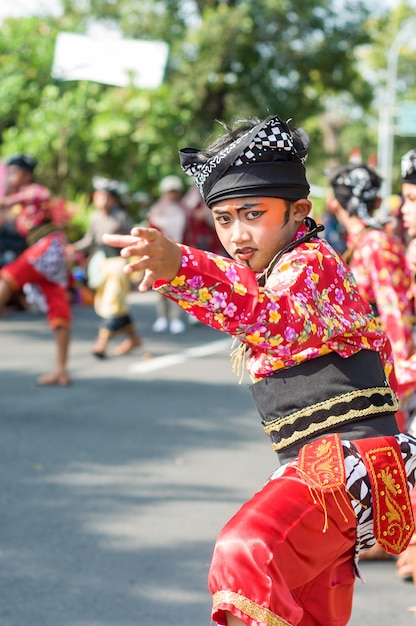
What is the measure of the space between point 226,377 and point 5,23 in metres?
14.5

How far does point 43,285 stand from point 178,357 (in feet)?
8.41

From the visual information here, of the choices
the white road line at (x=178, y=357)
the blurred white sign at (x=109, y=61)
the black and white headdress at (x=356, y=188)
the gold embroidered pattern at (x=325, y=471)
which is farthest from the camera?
the blurred white sign at (x=109, y=61)

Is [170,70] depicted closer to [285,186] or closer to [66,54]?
[66,54]

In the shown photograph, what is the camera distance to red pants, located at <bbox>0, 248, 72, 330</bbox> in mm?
8742

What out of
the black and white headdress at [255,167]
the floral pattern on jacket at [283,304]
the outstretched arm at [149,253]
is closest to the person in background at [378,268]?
the floral pattern on jacket at [283,304]

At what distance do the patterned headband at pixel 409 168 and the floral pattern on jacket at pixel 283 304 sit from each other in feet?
4.68

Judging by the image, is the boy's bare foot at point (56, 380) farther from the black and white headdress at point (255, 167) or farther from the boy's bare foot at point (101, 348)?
the black and white headdress at point (255, 167)

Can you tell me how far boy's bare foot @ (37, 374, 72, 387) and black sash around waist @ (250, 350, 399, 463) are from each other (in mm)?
6176

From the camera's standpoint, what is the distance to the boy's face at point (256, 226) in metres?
2.81

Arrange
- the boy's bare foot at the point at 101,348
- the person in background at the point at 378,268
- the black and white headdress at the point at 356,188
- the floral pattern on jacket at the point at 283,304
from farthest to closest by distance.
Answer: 1. the boy's bare foot at the point at 101,348
2. the black and white headdress at the point at 356,188
3. the person in background at the point at 378,268
4. the floral pattern on jacket at the point at 283,304

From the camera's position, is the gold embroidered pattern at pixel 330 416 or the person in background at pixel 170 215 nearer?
the gold embroidered pattern at pixel 330 416

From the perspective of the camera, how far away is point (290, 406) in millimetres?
2891

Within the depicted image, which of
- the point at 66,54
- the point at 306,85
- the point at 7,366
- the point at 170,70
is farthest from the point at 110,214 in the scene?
the point at 306,85

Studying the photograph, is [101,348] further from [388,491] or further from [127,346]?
[388,491]
